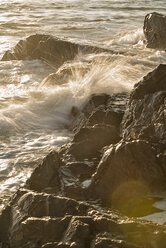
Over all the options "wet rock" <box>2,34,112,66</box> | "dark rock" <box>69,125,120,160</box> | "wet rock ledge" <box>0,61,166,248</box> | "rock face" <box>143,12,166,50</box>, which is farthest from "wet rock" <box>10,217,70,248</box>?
"rock face" <box>143,12,166,50</box>

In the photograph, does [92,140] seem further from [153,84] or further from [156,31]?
[156,31]

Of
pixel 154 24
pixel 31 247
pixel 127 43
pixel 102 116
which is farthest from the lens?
pixel 127 43

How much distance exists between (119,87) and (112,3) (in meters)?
18.7

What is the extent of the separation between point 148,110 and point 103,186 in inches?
51.2

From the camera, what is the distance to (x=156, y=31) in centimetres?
1200

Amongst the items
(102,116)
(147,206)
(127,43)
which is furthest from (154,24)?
(147,206)

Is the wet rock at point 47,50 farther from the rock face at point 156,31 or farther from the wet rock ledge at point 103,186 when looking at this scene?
the wet rock ledge at point 103,186

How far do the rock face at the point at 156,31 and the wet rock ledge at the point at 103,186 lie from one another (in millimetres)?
5619

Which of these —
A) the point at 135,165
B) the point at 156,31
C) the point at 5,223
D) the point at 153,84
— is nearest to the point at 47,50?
the point at 156,31

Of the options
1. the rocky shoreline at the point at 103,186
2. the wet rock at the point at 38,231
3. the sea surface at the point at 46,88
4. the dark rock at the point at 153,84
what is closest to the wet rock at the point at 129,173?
the rocky shoreline at the point at 103,186

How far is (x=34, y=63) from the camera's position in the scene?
12.1 metres

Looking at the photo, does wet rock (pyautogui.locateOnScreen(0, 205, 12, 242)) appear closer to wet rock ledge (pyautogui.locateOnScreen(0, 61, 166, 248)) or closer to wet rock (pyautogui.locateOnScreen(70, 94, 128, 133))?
wet rock ledge (pyautogui.locateOnScreen(0, 61, 166, 248))

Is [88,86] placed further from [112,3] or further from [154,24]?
[112,3]

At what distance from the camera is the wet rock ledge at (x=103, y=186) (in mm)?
3705
